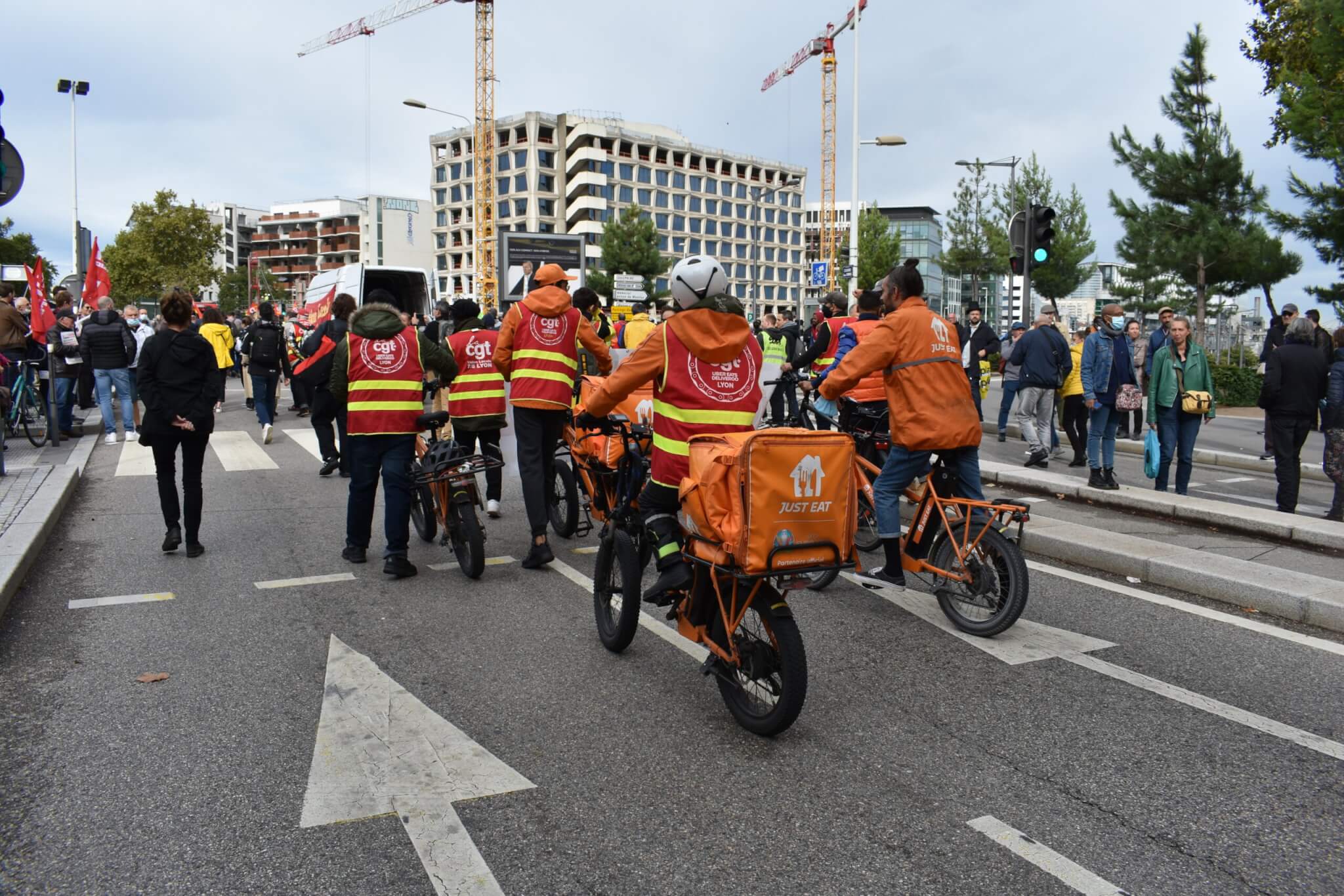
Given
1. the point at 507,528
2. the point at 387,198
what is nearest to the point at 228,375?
the point at 507,528

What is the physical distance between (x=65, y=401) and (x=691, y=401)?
12.6m

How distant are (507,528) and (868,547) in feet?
9.78

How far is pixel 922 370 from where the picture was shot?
18.0ft

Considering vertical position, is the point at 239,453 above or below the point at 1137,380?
below

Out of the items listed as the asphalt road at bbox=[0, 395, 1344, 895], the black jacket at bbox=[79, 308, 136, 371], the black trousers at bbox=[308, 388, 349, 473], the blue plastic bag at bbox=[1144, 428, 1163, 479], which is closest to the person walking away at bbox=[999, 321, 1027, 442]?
the blue plastic bag at bbox=[1144, 428, 1163, 479]

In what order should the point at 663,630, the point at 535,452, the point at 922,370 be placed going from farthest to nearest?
the point at 535,452, the point at 922,370, the point at 663,630

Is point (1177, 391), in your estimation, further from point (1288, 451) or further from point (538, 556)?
point (538, 556)

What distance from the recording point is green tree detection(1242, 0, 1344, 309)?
1385 cm

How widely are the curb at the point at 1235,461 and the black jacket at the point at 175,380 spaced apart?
9.05 metres

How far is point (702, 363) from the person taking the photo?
432 cm

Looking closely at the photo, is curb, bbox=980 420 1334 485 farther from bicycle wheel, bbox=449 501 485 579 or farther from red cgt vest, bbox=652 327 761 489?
red cgt vest, bbox=652 327 761 489

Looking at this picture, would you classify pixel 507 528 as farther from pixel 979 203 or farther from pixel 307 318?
pixel 979 203

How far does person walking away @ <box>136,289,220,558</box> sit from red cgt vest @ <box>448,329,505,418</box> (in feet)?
5.82

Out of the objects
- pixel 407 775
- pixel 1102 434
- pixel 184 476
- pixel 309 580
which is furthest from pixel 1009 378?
pixel 407 775
